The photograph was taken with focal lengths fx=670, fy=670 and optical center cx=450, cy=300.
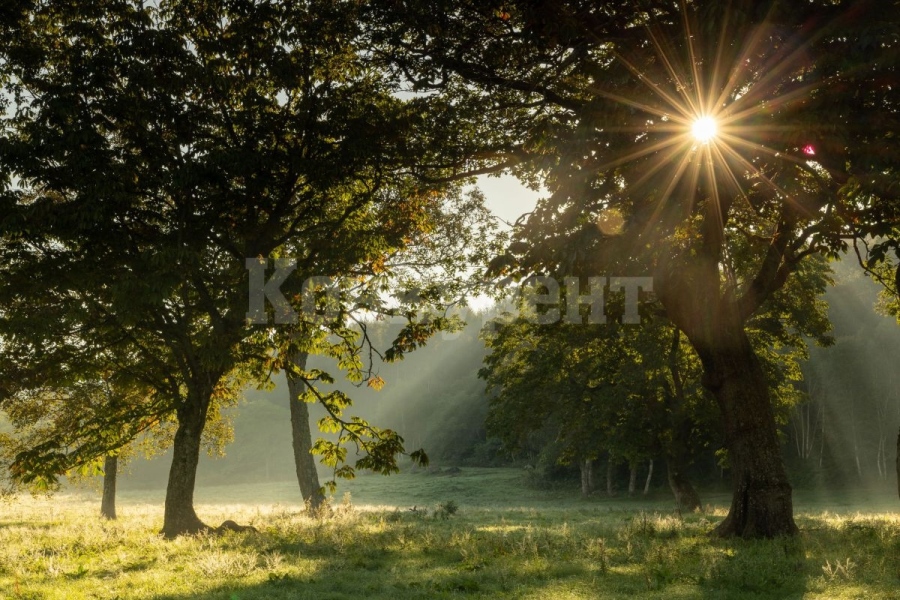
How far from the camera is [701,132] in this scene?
11750mm

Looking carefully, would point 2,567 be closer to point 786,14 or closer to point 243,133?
point 243,133

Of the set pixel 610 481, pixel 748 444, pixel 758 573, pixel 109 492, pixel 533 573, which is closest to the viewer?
pixel 758 573

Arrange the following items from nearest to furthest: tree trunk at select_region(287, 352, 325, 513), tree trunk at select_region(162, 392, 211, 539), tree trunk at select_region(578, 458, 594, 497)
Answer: tree trunk at select_region(162, 392, 211, 539), tree trunk at select_region(287, 352, 325, 513), tree trunk at select_region(578, 458, 594, 497)

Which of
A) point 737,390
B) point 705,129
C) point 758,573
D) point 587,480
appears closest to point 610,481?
point 587,480

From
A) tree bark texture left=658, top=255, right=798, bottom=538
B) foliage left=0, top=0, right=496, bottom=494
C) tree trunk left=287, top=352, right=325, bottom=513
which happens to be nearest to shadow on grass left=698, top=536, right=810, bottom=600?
tree bark texture left=658, top=255, right=798, bottom=538

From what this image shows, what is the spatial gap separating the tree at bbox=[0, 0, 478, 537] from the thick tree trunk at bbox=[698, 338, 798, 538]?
7.41m

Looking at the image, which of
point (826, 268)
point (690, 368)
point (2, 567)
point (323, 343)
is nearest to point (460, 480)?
point (690, 368)

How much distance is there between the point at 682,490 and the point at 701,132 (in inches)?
872

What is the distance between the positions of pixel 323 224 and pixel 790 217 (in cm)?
1142

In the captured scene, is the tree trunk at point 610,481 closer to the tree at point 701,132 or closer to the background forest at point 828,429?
the background forest at point 828,429

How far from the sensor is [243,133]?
15.5m

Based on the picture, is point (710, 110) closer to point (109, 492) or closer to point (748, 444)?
point (748, 444)

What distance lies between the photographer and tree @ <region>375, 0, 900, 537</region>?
9.81 meters

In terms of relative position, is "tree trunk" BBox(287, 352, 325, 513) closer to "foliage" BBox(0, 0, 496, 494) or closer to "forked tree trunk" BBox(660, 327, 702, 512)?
"foliage" BBox(0, 0, 496, 494)
